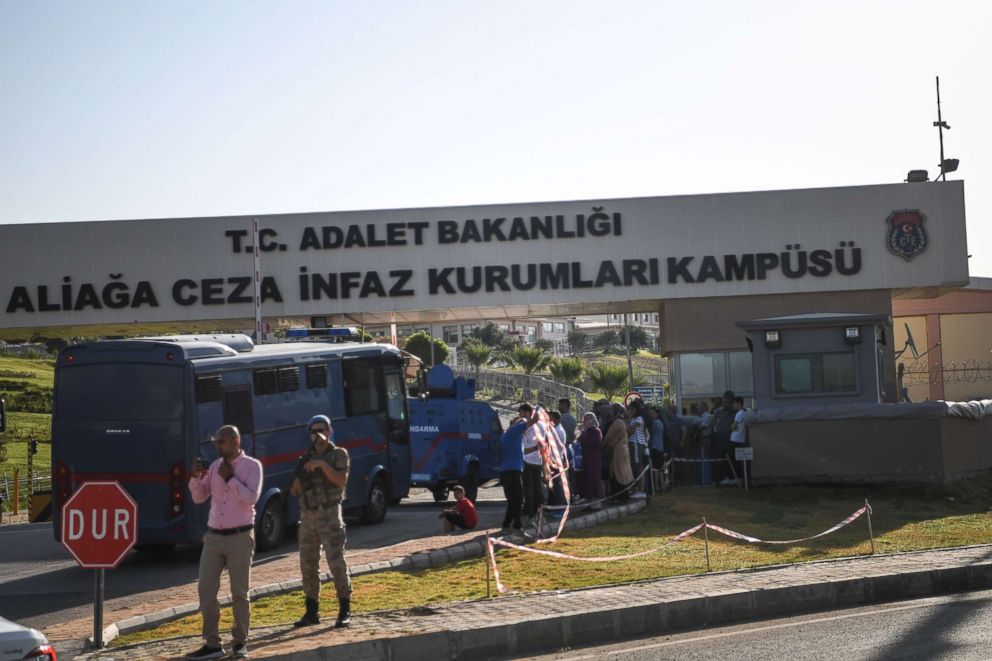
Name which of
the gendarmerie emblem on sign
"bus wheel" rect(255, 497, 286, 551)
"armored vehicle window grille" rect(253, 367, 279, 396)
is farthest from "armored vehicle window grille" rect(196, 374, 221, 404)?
the gendarmerie emblem on sign

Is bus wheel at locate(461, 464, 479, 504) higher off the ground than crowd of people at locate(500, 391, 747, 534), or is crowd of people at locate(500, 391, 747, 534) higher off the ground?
crowd of people at locate(500, 391, 747, 534)

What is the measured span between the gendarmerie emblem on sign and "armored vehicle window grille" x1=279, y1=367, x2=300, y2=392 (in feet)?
77.7

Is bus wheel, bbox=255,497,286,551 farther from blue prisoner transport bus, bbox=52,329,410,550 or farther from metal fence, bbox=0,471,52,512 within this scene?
metal fence, bbox=0,471,52,512

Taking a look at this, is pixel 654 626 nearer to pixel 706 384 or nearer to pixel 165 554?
pixel 165 554

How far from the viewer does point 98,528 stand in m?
10.5

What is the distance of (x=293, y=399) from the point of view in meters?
18.8

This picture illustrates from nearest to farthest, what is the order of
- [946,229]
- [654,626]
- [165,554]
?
[654,626], [165,554], [946,229]

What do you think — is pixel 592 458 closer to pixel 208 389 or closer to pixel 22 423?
pixel 208 389

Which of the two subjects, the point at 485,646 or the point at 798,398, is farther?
the point at 798,398

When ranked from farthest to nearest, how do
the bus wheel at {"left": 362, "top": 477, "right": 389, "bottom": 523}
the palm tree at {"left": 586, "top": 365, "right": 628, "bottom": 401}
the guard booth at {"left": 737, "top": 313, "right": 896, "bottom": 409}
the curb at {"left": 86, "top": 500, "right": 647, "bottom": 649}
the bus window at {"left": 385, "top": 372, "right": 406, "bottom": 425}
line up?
the palm tree at {"left": 586, "top": 365, "right": 628, "bottom": 401} → the guard booth at {"left": 737, "top": 313, "right": 896, "bottom": 409} → the bus window at {"left": 385, "top": 372, "right": 406, "bottom": 425} → the bus wheel at {"left": 362, "top": 477, "right": 389, "bottom": 523} → the curb at {"left": 86, "top": 500, "right": 647, "bottom": 649}

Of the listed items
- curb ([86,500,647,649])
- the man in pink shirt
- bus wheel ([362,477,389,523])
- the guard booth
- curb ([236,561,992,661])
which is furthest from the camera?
the guard booth

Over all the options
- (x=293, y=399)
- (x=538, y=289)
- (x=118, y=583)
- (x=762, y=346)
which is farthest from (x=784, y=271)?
(x=118, y=583)

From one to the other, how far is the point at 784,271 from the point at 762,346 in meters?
12.3

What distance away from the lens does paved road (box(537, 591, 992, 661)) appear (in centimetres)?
957
